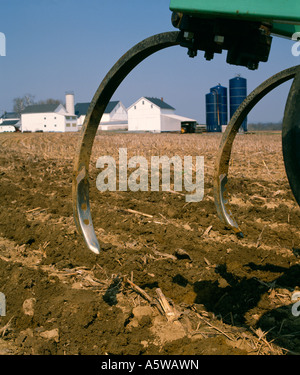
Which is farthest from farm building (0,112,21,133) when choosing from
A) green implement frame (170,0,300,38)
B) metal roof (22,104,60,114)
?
green implement frame (170,0,300,38)

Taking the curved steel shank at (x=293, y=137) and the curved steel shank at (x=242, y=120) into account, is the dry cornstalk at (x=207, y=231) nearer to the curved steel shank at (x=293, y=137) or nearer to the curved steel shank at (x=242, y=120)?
the curved steel shank at (x=242, y=120)

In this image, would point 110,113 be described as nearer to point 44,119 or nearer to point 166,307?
point 44,119

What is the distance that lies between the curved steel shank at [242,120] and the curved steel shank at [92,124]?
75 cm

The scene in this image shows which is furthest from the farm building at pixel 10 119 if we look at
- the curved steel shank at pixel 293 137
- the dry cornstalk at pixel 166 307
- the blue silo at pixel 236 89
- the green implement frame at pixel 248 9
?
the curved steel shank at pixel 293 137

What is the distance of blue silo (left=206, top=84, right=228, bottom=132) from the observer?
36.0m

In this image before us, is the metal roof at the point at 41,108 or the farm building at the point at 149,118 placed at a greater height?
the metal roof at the point at 41,108

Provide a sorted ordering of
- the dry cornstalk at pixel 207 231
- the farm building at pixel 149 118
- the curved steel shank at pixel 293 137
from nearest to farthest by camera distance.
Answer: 1. the curved steel shank at pixel 293 137
2. the dry cornstalk at pixel 207 231
3. the farm building at pixel 149 118

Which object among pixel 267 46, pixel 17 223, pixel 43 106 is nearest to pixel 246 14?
pixel 267 46

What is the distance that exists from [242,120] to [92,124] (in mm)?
1120

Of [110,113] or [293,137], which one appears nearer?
[293,137]

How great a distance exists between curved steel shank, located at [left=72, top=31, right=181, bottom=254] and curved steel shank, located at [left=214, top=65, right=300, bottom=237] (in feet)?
2.46

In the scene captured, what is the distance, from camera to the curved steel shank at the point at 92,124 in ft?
6.37

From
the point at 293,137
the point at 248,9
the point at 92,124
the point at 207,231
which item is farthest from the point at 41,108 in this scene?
the point at 293,137

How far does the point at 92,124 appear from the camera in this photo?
2240 mm
